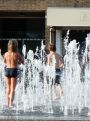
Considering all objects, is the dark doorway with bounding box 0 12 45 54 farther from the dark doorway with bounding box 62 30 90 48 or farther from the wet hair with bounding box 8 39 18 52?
the wet hair with bounding box 8 39 18 52

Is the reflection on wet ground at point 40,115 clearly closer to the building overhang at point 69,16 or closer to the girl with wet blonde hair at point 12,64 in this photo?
the girl with wet blonde hair at point 12,64

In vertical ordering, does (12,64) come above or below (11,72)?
above

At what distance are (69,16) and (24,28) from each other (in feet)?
8.51

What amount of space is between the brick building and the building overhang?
0.14 metres

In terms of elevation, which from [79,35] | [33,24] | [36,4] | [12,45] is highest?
[36,4]

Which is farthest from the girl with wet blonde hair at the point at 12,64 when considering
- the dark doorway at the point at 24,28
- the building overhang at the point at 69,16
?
the dark doorway at the point at 24,28

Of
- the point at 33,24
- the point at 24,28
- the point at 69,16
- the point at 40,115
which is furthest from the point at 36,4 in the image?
the point at 40,115

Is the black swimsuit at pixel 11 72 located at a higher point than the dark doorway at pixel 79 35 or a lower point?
lower

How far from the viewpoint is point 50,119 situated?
1139 centimetres

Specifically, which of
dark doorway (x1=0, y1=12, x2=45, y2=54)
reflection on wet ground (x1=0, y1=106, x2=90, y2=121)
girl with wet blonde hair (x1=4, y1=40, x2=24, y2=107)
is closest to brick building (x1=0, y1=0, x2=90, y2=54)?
dark doorway (x1=0, y1=12, x2=45, y2=54)

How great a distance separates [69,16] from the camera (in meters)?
28.7

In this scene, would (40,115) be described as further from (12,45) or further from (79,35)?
(79,35)

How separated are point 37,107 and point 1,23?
645 inches

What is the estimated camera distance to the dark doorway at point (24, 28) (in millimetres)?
29703
